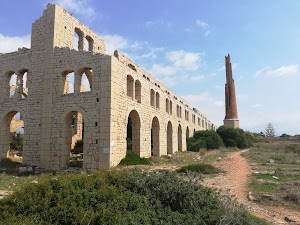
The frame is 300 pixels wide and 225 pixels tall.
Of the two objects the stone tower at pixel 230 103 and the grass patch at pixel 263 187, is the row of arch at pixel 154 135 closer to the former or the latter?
the grass patch at pixel 263 187

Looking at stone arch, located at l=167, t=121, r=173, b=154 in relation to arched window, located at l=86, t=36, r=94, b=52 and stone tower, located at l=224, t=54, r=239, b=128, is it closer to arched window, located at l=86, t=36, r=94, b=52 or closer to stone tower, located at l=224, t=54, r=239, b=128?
arched window, located at l=86, t=36, r=94, b=52

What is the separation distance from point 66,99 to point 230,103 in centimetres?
4291

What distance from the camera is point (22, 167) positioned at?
15250 mm

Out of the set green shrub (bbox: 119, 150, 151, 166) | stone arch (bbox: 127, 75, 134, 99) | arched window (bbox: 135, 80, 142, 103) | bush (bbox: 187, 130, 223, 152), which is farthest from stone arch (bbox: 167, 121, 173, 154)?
green shrub (bbox: 119, 150, 151, 166)

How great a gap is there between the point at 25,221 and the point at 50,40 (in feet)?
47.5

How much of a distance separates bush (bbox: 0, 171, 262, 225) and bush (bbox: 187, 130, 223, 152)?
26.8 meters

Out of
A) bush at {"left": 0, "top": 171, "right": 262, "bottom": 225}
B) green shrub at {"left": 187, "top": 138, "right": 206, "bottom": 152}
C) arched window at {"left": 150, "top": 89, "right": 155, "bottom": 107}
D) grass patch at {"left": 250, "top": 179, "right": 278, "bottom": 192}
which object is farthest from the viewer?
green shrub at {"left": 187, "top": 138, "right": 206, "bottom": 152}

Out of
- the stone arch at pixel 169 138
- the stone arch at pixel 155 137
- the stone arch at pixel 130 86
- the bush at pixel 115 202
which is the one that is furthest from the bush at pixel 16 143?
the bush at pixel 115 202

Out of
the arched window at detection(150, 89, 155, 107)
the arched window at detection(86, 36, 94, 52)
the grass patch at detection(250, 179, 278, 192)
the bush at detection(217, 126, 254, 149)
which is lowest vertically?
the grass patch at detection(250, 179, 278, 192)

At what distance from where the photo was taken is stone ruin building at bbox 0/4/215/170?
14.9 m

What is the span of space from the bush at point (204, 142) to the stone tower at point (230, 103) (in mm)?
17318

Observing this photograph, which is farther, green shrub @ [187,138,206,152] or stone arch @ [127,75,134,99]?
green shrub @ [187,138,206,152]

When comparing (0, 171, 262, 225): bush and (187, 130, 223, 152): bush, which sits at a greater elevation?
(187, 130, 223, 152): bush

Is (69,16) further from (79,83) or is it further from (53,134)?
(53,134)
